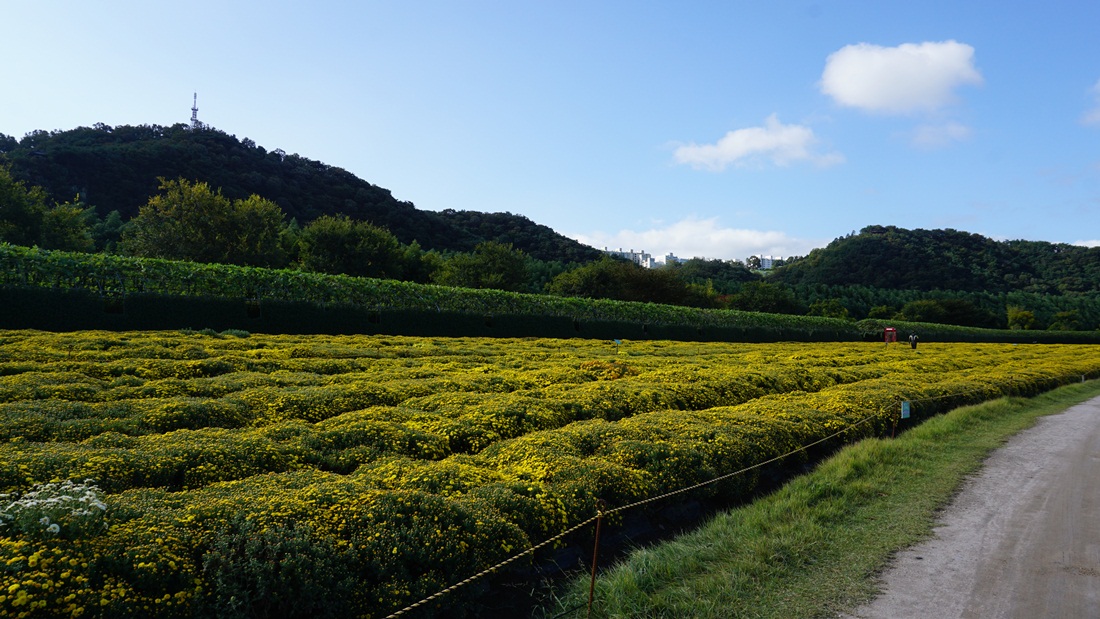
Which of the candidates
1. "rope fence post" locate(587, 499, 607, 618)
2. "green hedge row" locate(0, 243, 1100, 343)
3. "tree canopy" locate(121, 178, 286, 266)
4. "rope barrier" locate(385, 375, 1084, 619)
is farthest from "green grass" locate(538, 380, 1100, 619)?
"tree canopy" locate(121, 178, 286, 266)

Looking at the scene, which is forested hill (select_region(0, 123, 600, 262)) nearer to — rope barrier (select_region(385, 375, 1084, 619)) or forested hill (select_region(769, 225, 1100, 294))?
forested hill (select_region(769, 225, 1100, 294))

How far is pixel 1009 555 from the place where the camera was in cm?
732

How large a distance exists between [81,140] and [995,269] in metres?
177

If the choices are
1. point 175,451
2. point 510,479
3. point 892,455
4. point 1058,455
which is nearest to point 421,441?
point 510,479

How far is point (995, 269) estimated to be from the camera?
5556 inches

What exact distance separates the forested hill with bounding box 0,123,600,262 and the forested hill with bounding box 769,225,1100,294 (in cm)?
6933

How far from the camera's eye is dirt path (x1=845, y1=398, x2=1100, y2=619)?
598 centimetres

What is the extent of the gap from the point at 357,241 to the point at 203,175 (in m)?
28.4

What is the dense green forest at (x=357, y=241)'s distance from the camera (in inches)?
2021

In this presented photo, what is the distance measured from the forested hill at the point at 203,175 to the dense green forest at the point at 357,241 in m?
0.21

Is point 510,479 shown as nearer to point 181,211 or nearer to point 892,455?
point 892,455

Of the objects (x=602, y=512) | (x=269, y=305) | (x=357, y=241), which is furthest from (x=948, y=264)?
(x=602, y=512)

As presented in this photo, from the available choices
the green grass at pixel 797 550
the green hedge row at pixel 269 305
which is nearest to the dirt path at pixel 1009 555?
the green grass at pixel 797 550

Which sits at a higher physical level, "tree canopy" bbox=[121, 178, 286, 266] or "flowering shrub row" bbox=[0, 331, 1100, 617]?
"tree canopy" bbox=[121, 178, 286, 266]
